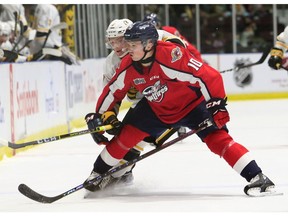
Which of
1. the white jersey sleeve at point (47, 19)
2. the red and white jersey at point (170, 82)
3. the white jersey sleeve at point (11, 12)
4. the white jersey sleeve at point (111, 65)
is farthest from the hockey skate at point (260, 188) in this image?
the white jersey sleeve at point (47, 19)

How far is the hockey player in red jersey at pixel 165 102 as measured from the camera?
14.2 feet

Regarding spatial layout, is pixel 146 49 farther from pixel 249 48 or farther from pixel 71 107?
pixel 249 48

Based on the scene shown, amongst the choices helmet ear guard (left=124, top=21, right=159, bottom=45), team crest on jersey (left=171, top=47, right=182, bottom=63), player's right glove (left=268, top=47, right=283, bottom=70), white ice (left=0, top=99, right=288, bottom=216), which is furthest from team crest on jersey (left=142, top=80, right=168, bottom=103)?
player's right glove (left=268, top=47, right=283, bottom=70)

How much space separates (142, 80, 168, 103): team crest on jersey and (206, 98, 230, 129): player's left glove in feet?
0.93

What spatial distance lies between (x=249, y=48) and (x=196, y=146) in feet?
25.1

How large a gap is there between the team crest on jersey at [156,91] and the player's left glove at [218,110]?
11.2 inches

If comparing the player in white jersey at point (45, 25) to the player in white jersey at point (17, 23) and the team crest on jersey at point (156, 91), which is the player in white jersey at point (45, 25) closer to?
the player in white jersey at point (17, 23)

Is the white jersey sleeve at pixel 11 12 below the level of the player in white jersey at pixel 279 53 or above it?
above

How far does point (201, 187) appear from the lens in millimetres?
4816

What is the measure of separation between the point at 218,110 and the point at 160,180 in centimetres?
109

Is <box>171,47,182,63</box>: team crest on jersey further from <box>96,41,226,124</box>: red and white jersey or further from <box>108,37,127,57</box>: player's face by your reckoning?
<box>108,37,127,57</box>: player's face

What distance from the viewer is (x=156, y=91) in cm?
446

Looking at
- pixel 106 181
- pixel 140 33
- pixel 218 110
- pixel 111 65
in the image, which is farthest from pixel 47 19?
pixel 218 110

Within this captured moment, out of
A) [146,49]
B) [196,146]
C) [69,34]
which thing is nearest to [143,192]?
[146,49]
